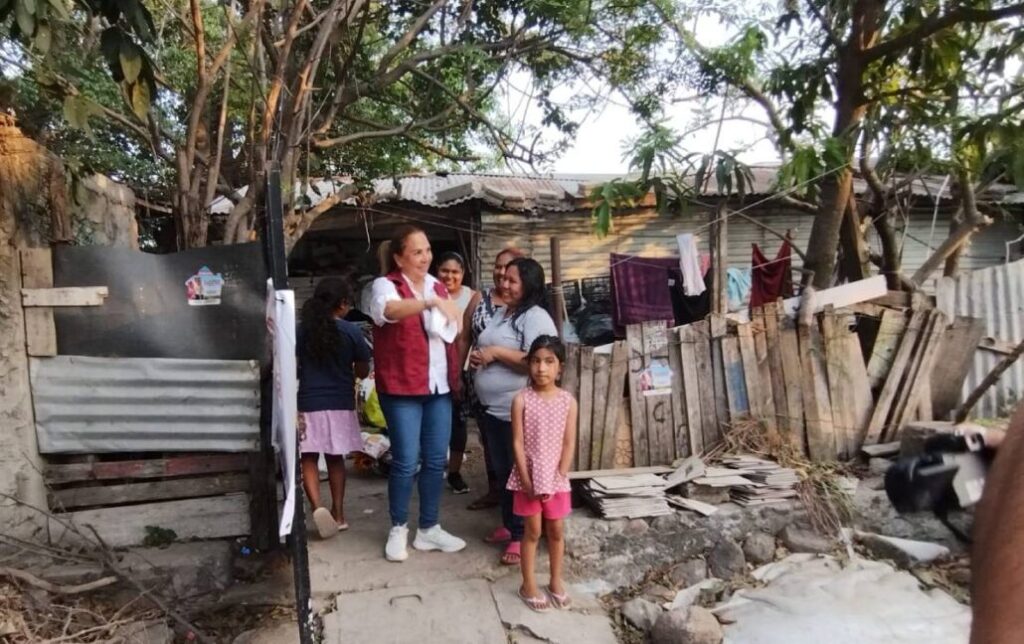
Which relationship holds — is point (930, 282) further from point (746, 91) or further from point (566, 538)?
point (566, 538)

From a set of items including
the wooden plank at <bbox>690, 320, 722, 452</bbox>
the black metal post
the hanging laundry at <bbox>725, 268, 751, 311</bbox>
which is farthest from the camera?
the hanging laundry at <bbox>725, 268, 751, 311</bbox>

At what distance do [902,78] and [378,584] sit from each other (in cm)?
723

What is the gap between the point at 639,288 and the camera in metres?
7.86

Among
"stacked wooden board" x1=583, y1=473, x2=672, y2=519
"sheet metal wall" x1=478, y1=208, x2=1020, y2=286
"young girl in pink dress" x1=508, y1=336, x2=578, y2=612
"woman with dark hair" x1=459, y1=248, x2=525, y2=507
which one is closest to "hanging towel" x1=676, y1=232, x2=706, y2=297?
"sheet metal wall" x1=478, y1=208, x2=1020, y2=286

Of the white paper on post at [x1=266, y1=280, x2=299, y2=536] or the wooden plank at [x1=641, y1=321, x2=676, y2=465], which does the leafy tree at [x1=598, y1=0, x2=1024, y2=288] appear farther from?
the white paper on post at [x1=266, y1=280, x2=299, y2=536]

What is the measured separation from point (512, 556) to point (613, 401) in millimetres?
1181

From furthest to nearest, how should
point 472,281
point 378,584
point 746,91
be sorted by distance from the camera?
point 472,281 < point 746,91 < point 378,584

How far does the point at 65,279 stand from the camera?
3.73 m

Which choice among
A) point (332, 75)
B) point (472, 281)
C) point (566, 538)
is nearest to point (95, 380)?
point (566, 538)

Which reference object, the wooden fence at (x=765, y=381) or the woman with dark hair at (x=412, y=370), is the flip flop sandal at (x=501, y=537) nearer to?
the woman with dark hair at (x=412, y=370)

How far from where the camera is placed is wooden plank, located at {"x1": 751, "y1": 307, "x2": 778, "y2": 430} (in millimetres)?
4562

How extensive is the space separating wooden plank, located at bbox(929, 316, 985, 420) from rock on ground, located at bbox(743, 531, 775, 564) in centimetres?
197

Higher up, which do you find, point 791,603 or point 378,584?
point 378,584

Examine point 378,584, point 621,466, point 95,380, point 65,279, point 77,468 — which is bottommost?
point 378,584
